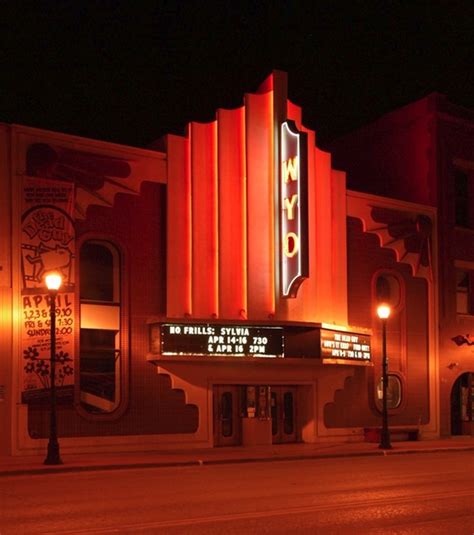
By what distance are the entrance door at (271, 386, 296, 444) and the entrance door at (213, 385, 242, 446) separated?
1.49 meters

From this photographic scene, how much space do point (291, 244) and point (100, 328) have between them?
20.8ft

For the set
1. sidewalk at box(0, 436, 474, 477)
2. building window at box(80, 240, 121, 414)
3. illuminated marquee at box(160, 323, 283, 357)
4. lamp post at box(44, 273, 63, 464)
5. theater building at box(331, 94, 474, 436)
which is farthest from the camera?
theater building at box(331, 94, 474, 436)

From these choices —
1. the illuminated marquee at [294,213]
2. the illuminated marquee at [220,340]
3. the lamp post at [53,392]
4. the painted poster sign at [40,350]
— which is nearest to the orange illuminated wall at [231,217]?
the illuminated marquee at [294,213]

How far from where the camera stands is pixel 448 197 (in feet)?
113

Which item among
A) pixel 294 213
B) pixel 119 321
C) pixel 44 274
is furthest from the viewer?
pixel 294 213

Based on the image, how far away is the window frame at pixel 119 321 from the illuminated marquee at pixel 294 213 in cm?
496

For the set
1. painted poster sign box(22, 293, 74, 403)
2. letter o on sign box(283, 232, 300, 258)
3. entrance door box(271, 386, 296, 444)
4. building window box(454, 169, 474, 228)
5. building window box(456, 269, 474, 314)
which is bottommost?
entrance door box(271, 386, 296, 444)

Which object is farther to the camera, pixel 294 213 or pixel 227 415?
pixel 227 415

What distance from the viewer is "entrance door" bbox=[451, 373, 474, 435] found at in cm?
3422

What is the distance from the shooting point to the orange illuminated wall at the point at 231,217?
87.8 ft

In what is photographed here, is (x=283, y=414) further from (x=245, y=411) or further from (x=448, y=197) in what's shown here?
(x=448, y=197)

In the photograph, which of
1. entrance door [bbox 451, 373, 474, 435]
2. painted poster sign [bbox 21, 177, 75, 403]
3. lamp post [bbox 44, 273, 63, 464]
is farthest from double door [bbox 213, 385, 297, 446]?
entrance door [bbox 451, 373, 474, 435]

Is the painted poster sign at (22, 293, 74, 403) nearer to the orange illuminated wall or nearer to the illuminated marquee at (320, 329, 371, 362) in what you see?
the orange illuminated wall

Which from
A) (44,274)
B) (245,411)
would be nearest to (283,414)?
(245,411)
